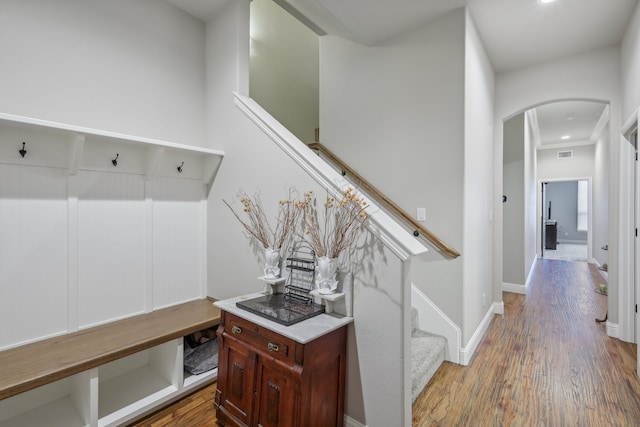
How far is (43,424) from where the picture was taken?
1815 millimetres

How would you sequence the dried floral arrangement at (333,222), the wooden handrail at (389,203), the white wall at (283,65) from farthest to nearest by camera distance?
1. the white wall at (283,65)
2. the wooden handrail at (389,203)
3. the dried floral arrangement at (333,222)

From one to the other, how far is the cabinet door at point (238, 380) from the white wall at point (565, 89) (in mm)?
3376

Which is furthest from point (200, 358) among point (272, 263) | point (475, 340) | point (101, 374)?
point (475, 340)

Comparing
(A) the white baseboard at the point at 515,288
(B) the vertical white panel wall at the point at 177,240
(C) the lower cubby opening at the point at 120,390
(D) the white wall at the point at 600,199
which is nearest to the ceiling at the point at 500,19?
(B) the vertical white panel wall at the point at 177,240

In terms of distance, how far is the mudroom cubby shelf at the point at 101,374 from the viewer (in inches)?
67.7

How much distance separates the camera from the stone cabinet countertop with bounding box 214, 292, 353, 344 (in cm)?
159

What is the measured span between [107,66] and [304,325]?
2278 millimetres

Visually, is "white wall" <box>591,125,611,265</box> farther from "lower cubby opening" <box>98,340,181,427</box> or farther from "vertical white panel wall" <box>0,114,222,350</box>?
"lower cubby opening" <box>98,340,181,427</box>

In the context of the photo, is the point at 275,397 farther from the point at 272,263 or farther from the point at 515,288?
the point at 515,288

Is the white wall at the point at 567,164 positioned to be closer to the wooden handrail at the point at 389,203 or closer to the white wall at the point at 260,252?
the wooden handrail at the point at 389,203

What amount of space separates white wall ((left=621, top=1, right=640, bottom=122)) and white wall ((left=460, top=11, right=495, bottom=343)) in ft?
3.74

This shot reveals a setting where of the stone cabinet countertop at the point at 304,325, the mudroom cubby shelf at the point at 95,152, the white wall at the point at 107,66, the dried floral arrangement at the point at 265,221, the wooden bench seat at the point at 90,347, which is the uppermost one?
the white wall at the point at 107,66

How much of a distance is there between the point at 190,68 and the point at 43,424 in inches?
106

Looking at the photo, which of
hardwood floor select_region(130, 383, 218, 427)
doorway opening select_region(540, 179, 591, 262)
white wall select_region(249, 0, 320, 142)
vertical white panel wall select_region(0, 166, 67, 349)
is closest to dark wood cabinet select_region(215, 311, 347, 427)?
hardwood floor select_region(130, 383, 218, 427)
